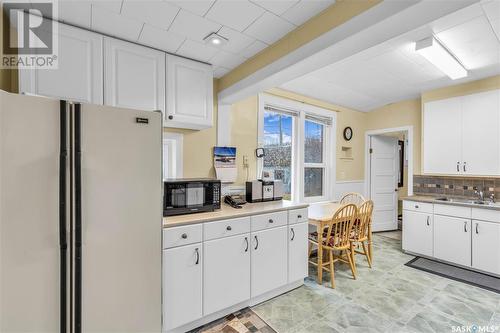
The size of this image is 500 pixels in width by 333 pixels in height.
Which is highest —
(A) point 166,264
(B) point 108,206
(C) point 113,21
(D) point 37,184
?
(C) point 113,21

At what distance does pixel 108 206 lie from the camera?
1.47 m

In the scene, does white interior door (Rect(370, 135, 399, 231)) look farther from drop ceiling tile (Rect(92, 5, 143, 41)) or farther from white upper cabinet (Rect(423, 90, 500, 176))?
drop ceiling tile (Rect(92, 5, 143, 41))

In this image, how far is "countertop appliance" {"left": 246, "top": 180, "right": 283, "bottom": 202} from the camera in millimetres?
2709

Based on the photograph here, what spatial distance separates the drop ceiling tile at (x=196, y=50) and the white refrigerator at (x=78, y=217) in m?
0.87

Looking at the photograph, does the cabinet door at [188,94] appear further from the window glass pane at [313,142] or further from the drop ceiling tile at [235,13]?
the window glass pane at [313,142]

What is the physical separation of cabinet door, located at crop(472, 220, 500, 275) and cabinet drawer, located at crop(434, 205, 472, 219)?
113 millimetres

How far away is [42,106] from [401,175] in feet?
22.9

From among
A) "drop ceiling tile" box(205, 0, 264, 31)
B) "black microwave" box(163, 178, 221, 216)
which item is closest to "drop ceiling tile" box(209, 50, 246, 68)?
"drop ceiling tile" box(205, 0, 264, 31)

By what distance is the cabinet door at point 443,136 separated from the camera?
330 cm

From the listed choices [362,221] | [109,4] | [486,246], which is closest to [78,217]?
[109,4]

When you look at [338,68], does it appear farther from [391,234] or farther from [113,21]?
[391,234]

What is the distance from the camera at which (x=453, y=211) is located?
3.08 metres

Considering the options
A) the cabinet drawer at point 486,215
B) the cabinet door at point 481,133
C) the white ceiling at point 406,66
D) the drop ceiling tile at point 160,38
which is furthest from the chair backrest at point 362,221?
the drop ceiling tile at point 160,38

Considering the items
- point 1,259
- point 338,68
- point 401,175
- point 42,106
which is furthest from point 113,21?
point 401,175
